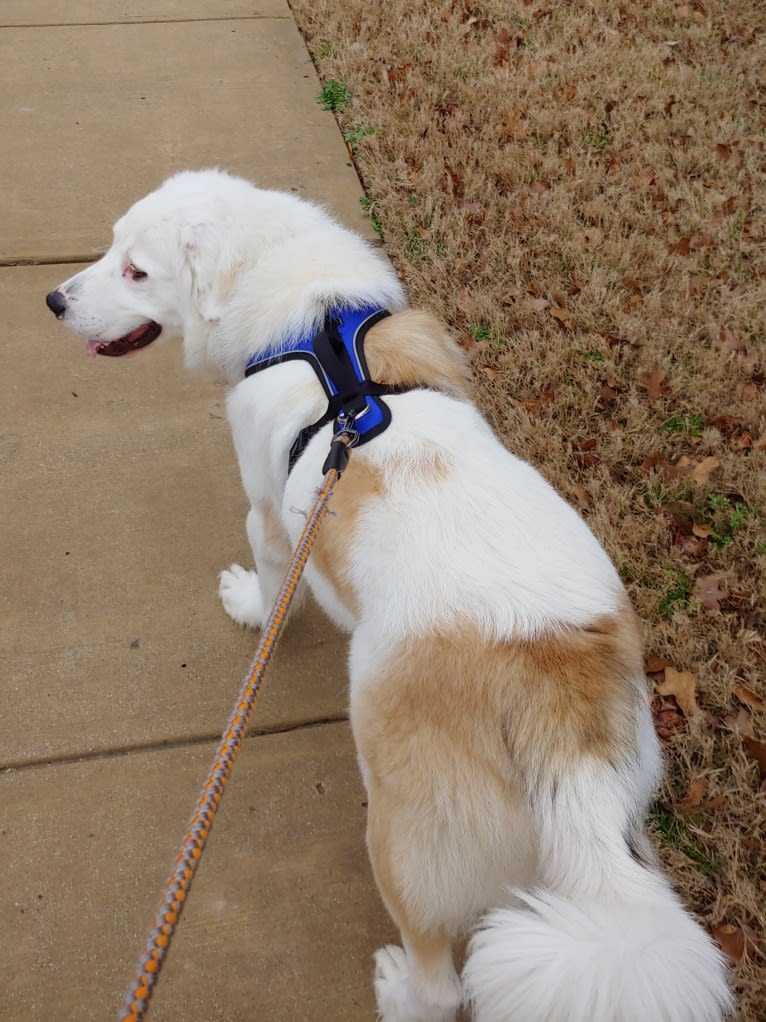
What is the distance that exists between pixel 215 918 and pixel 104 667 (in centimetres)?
100

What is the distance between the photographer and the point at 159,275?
255 cm

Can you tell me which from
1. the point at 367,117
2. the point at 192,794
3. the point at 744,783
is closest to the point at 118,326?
the point at 192,794

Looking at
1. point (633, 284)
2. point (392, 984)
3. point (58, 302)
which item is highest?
point (633, 284)

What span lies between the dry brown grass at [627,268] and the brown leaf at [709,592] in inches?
0.9

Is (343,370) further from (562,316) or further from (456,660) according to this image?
(562,316)

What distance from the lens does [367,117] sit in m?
5.23

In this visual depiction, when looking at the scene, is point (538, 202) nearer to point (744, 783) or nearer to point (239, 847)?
point (744, 783)

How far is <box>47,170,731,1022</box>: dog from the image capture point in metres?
1.25

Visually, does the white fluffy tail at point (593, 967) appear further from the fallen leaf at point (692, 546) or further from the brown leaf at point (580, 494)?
the brown leaf at point (580, 494)

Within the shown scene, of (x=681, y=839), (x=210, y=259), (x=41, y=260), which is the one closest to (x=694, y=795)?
(x=681, y=839)

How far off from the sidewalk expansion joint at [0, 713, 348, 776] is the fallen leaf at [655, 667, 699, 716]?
3.92ft

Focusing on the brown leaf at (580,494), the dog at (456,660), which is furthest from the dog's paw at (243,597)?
the brown leaf at (580,494)

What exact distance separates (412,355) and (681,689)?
1.60 metres

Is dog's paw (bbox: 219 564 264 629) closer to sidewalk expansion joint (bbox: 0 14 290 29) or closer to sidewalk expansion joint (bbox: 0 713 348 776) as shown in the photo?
sidewalk expansion joint (bbox: 0 713 348 776)
